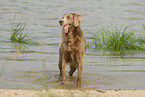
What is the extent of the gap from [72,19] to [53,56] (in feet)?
12.0

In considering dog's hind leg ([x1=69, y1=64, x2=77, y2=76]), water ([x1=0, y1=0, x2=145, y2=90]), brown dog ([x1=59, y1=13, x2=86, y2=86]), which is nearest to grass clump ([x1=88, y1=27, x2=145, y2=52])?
water ([x1=0, y1=0, x2=145, y2=90])

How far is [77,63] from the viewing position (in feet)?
26.8

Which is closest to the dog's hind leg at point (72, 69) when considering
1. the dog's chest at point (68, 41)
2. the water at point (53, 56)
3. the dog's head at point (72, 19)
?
the water at point (53, 56)

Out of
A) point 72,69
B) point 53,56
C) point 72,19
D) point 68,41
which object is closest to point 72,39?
point 68,41

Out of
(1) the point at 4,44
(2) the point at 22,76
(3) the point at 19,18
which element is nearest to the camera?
(2) the point at 22,76

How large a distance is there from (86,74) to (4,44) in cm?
442

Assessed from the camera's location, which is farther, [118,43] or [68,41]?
[118,43]

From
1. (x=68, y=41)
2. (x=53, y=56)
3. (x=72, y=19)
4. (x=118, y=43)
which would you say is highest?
(x=72, y=19)

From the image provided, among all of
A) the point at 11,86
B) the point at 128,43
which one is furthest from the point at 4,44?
the point at 11,86

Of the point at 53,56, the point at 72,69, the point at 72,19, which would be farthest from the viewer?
the point at 53,56

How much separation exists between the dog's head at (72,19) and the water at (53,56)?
82cm

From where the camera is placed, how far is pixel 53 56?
37.6ft

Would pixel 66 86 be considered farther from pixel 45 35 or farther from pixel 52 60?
pixel 45 35

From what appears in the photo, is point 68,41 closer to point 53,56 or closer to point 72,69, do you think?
point 72,69
